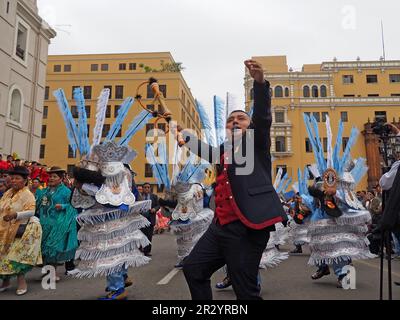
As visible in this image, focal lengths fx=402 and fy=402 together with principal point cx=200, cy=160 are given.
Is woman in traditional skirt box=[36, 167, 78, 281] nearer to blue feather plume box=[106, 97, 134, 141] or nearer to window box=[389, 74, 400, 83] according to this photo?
blue feather plume box=[106, 97, 134, 141]

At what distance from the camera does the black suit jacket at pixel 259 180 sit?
2.94 m

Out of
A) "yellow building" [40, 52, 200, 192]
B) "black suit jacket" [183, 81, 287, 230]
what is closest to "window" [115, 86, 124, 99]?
"yellow building" [40, 52, 200, 192]

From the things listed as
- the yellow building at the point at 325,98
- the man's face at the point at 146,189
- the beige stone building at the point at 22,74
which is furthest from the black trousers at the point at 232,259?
the yellow building at the point at 325,98

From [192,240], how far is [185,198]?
83 centimetres

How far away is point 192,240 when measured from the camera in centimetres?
775

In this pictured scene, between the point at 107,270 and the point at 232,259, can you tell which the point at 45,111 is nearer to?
the point at 107,270

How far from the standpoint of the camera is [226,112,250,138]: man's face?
11.1ft

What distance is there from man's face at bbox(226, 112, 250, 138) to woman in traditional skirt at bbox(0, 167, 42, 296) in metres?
3.72

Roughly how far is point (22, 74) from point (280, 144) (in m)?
27.6

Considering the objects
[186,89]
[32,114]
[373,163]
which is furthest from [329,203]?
[186,89]

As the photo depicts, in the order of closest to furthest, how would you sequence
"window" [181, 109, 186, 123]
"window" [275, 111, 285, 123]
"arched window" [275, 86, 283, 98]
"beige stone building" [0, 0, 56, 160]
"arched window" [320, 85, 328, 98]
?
"beige stone building" [0, 0, 56, 160]
"window" [275, 111, 285, 123]
"arched window" [275, 86, 283, 98]
"arched window" [320, 85, 328, 98]
"window" [181, 109, 186, 123]

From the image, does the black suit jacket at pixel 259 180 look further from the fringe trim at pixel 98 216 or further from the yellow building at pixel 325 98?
the yellow building at pixel 325 98
